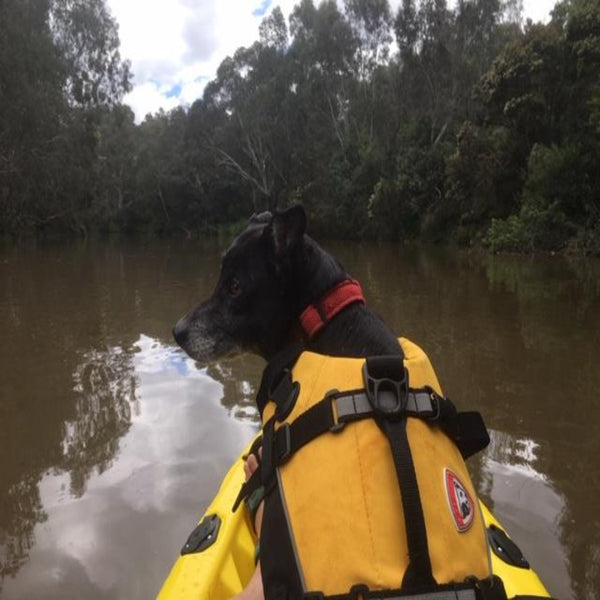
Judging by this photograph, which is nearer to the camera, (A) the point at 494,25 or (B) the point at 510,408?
(B) the point at 510,408

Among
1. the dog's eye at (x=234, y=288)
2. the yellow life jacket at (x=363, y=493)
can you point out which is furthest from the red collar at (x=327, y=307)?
the yellow life jacket at (x=363, y=493)

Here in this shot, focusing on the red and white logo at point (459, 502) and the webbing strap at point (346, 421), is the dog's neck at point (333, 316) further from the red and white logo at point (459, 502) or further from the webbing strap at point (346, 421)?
the red and white logo at point (459, 502)

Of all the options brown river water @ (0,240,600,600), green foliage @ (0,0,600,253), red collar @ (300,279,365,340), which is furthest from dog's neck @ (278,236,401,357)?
green foliage @ (0,0,600,253)

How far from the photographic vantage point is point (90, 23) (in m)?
32.6

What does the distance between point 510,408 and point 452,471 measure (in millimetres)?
3517

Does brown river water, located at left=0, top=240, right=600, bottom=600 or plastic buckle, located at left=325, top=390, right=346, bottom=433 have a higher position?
plastic buckle, located at left=325, top=390, right=346, bottom=433

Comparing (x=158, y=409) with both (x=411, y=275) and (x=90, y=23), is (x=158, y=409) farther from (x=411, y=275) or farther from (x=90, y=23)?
(x=90, y=23)

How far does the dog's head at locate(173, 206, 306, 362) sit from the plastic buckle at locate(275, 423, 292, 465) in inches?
22.9

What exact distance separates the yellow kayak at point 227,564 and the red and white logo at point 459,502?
29.7 inches

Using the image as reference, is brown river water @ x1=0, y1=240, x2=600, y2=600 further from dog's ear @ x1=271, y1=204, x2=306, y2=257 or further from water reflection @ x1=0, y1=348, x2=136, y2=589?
dog's ear @ x1=271, y1=204, x2=306, y2=257

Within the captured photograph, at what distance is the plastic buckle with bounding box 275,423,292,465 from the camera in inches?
55.3

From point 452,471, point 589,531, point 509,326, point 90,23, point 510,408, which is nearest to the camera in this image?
point 452,471

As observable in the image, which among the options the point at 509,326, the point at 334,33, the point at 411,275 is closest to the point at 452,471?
the point at 509,326

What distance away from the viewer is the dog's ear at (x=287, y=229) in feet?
6.10
